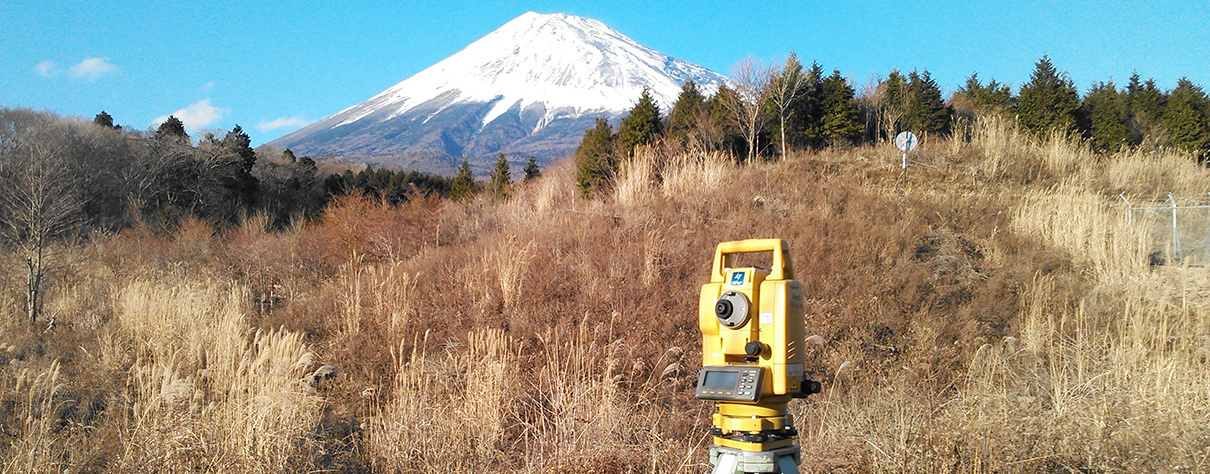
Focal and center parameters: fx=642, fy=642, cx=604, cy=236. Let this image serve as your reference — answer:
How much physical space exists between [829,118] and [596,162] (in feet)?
19.5

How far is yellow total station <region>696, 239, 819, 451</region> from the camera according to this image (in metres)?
2.09

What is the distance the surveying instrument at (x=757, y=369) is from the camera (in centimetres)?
Result: 209

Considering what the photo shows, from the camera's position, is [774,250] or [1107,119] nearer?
[774,250]

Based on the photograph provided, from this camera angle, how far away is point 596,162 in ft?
53.1

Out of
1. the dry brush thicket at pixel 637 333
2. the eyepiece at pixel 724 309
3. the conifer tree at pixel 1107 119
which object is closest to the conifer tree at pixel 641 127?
the dry brush thicket at pixel 637 333

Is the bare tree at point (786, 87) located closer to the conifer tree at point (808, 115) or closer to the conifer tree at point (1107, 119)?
the conifer tree at point (808, 115)

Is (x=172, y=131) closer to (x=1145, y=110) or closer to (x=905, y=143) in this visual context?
(x=905, y=143)

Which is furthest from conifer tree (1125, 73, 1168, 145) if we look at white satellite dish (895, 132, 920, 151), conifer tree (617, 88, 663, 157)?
conifer tree (617, 88, 663, 157)

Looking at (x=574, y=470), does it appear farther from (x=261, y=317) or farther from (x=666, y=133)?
(x=666, y=133)

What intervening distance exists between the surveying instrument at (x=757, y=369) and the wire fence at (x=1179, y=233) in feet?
31.2

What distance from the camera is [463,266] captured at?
28.4 ft

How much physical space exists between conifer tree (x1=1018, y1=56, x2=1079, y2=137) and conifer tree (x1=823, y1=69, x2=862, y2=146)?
422 centimetres

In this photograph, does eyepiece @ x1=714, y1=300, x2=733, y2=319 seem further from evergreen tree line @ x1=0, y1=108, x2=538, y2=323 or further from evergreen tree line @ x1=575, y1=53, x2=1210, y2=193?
evergreen tree line @ x1=0, y1=108, x2=538, y2=323

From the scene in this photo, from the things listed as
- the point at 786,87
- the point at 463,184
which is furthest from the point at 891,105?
the point at 463,184
